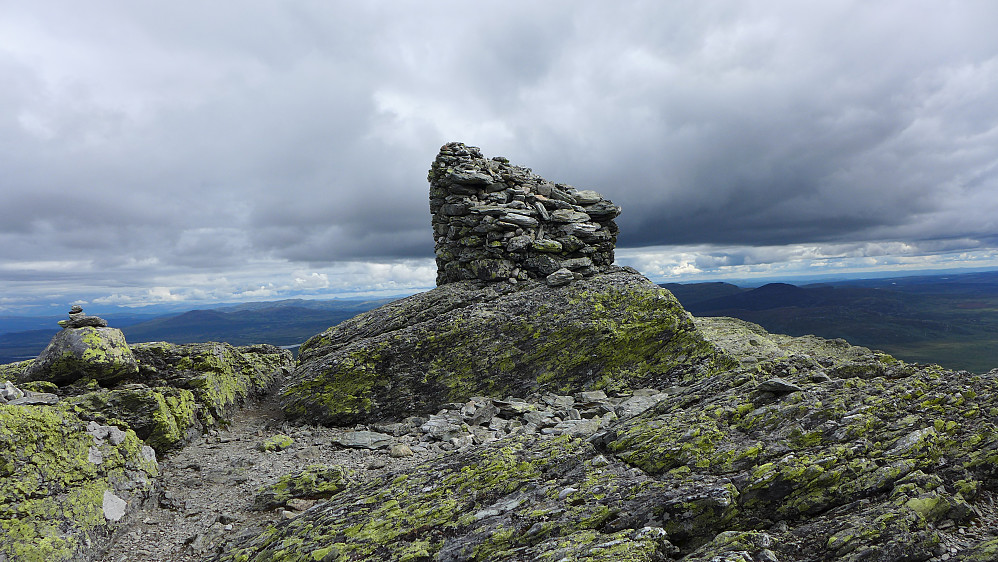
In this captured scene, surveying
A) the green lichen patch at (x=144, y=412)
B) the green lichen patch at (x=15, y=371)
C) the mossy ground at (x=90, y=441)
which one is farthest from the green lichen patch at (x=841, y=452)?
the green lichen patch at (x=15, y=371)

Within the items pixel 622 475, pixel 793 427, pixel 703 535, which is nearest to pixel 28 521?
pixel 622 475

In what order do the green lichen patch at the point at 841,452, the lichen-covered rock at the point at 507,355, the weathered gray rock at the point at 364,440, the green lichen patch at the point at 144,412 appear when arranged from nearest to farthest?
the green lichen patch at the point at 841,452 < the green lichen patch at the point at 144,412 < the weathered gray rock at the point at 364,440 < the lichen-covered rock at the point at 507,355

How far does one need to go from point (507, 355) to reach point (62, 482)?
17467 millimetres

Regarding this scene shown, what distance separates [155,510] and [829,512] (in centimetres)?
1913

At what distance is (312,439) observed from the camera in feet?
65.6

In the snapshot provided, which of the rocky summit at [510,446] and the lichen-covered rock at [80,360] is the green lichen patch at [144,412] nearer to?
the rocky summit at [510,446]

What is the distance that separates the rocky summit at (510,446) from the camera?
8406 mm

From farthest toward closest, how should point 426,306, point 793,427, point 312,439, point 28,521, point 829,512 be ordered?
point 426,306, point 312,439, point 28,521, point 793,427, point 829,512

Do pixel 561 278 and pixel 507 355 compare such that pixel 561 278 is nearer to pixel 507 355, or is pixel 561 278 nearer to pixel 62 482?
pixel 507 355

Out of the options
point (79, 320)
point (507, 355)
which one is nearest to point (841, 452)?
point (507, 355)

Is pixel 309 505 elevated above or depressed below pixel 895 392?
below

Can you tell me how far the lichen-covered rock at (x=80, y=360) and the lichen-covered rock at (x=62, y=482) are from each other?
11.1ft

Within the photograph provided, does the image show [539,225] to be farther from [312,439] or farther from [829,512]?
[829,512]

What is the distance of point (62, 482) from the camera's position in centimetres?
1282
